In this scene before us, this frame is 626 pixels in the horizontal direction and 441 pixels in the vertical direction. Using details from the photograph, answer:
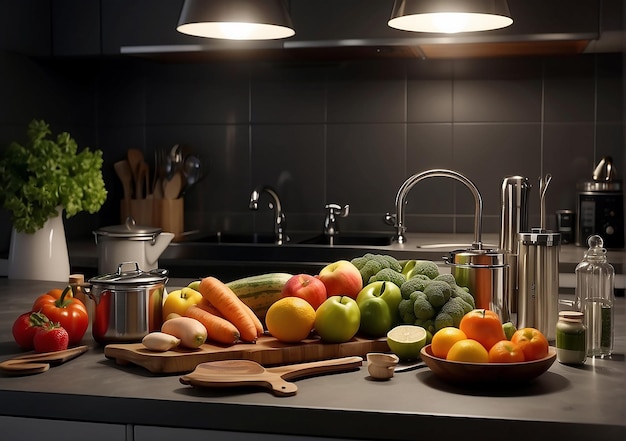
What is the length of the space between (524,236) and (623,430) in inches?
23.7

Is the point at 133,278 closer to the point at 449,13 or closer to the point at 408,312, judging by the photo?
the point at 408,312

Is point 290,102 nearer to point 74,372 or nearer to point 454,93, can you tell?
point 454,93

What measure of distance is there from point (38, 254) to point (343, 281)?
1358mm

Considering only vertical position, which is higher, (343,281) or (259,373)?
(343,281)

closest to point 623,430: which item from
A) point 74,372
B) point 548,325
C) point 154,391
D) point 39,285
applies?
point 548,325

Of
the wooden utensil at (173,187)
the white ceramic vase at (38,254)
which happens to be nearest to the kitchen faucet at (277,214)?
the wooden utensil at (173,187)

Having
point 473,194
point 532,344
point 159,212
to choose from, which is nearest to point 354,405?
point 532,344

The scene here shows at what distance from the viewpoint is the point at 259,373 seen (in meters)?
1.51

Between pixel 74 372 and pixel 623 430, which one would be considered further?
pixel 74 372

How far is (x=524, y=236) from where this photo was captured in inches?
71.1

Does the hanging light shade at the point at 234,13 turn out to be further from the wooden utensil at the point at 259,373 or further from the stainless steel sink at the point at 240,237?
the stainless steel sink at the point at 240,237

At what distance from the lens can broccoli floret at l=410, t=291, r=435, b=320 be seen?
66.6 inches

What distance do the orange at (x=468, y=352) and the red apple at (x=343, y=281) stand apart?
38 centimetres

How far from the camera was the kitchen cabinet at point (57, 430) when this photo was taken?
1.44 meters
